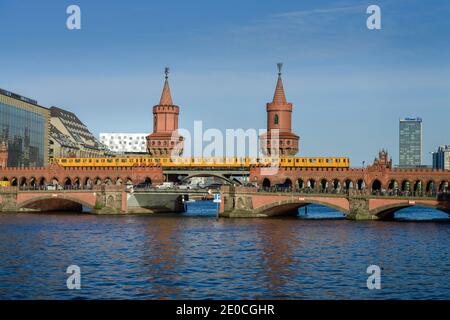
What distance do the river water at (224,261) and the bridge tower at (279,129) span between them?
56454 millimetres

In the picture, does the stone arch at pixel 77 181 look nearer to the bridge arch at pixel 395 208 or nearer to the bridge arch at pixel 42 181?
the bridge arch at pixel 42 181

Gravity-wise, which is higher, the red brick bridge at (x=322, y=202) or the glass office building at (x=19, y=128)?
the glass office building at (x=19, y=128)

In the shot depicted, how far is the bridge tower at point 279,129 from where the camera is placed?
525 ft

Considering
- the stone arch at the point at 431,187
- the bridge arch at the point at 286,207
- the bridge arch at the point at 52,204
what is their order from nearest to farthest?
the bridge arch at the point at 286,207, the stone arch at the point at 431,187, the bridge arch at the point at 52,204

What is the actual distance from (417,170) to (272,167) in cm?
2820

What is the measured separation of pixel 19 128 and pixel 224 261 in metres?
133

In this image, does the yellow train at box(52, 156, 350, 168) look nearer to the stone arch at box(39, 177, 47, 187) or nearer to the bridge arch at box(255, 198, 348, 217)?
the bridge arch at box(255, 198, 348, 217)

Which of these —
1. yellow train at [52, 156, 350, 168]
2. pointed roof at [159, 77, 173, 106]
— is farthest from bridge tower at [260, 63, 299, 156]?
pointed roof at [159, 77, 173, 106]

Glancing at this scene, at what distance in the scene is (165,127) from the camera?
170 m

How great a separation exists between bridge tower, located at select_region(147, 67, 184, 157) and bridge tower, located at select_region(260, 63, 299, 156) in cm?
2144

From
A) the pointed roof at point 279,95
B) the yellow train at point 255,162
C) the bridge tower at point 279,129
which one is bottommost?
the yellow train at point 255,162

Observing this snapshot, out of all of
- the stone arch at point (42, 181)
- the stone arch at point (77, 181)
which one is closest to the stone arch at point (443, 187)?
the stone arch at point (77, 181)

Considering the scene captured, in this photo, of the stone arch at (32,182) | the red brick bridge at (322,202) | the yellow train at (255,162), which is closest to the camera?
the red brick bridge at (322,202)

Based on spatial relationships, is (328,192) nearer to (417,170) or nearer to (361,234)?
(417,170)
